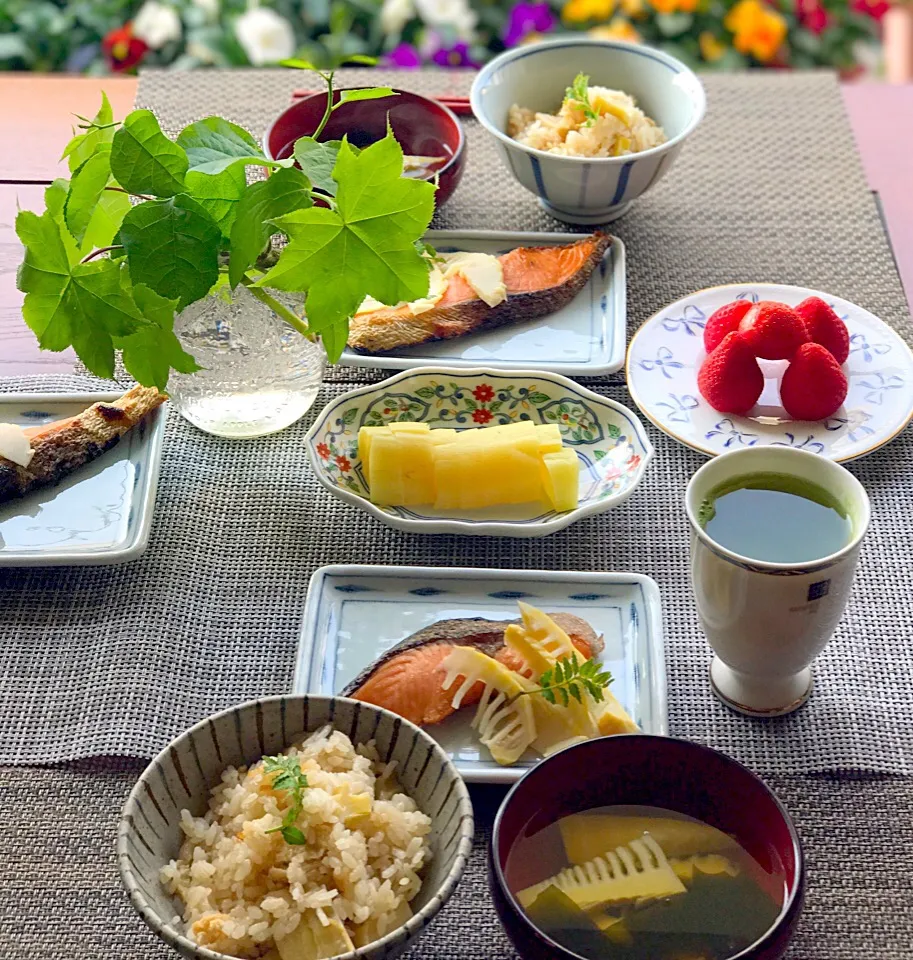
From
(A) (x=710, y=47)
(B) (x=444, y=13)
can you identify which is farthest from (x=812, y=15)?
(B) (x=444, y=13)

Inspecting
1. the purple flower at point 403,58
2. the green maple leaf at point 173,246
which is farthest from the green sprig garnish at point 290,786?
the purple flower at point 403,58

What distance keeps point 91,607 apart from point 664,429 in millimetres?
696

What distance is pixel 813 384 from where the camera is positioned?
1.44m

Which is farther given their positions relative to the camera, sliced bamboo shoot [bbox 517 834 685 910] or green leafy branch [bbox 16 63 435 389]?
green leafy branch [bbox 16 63 435 389]

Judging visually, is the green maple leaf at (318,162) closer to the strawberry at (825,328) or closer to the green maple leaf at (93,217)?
the green maple leaf at (93,217)

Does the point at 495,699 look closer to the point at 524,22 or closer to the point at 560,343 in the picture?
the point at 560,343

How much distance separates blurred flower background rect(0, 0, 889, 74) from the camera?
2840mm

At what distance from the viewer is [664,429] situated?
1.46m

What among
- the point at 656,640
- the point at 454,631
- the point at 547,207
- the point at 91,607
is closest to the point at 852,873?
the point at 656,640

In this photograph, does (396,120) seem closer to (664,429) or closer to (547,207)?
(547,207)

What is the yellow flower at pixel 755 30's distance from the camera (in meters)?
2.94

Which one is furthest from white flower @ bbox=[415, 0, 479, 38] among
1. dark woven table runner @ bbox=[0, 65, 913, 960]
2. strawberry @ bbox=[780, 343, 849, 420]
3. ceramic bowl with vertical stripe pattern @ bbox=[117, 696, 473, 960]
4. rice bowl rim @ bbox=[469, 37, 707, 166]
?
ceramic bowl with vertical stripe pattern @ bbox=[117, 696, 473, 960]

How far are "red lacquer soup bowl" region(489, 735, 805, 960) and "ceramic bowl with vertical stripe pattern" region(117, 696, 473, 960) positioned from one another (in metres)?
0.05

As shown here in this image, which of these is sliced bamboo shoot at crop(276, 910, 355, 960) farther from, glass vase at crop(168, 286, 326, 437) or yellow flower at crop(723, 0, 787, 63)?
yellow flower at crop(723, 0, 787, 63)
